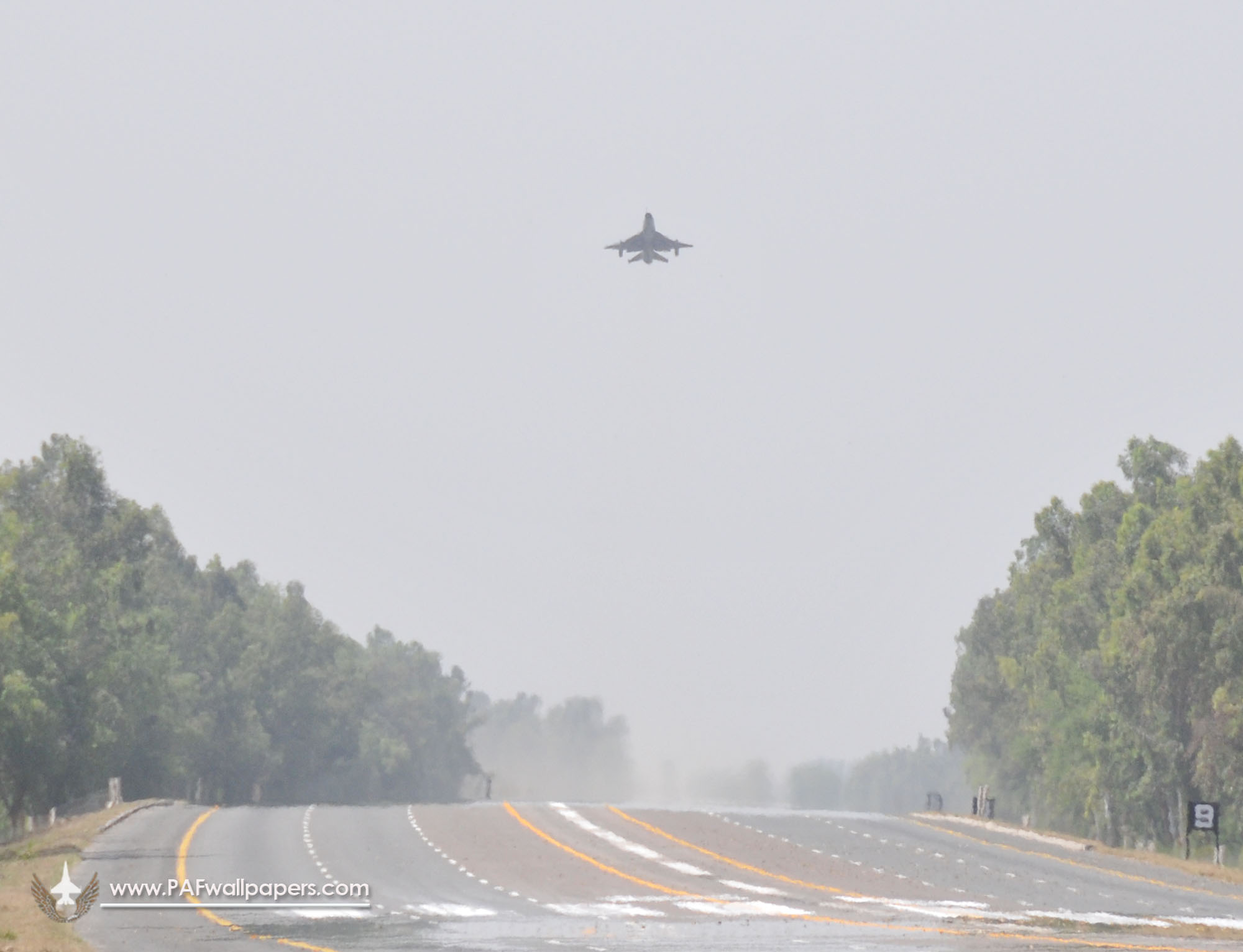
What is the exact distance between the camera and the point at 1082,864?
53594 millimetres

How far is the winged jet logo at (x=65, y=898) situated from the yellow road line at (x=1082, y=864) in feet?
95.7

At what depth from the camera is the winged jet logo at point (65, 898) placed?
30.9 m

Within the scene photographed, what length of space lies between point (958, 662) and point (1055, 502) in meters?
28.8

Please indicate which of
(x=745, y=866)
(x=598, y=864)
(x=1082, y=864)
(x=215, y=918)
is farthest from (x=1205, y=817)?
(x=215, y=918)

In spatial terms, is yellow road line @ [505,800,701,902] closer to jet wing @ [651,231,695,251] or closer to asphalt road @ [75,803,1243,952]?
asphalt road @ [75,803,1243,952]

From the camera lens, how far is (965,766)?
492 ft

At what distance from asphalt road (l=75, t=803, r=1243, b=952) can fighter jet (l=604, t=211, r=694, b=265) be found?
32.1 m

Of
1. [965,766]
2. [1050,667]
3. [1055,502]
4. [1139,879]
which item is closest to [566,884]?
[1139,879]

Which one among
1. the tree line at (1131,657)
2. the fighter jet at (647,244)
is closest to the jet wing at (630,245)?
the fighter jet at (647,244)

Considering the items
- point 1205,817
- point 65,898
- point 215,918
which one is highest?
point 1205,817

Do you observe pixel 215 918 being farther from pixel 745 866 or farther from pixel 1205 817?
pixel 1205 817

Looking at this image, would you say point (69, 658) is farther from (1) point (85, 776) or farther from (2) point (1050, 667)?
(2) point (1050, 667)

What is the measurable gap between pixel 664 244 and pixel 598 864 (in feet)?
149

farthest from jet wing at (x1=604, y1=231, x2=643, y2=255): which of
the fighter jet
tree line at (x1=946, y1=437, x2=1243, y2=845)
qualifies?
tree line at (x1=946, y1=437, x2=1243, y2=845)
